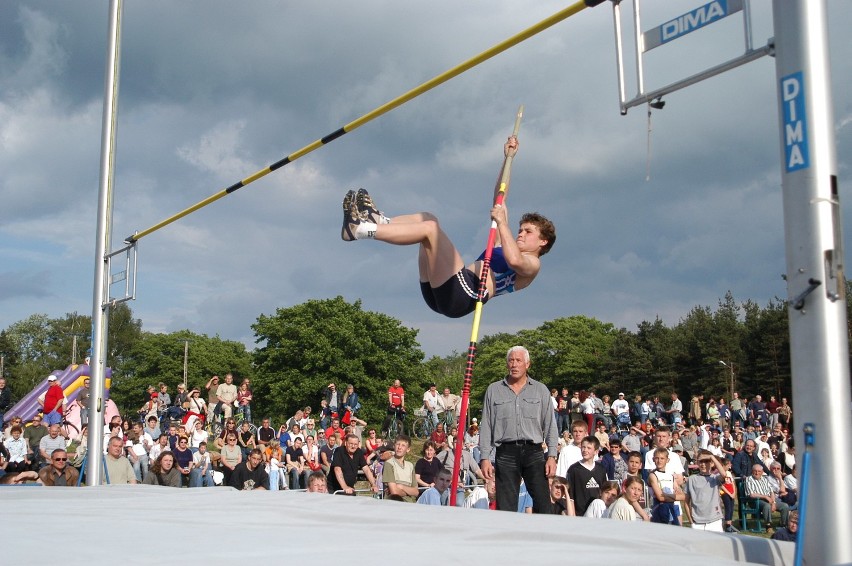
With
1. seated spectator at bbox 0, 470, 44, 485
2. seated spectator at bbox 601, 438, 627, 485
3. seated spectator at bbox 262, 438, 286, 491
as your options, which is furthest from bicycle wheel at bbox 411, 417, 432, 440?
seated spectator at bbox 0, 470, 44, 485

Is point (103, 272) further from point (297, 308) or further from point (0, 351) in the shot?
point (0, 351)

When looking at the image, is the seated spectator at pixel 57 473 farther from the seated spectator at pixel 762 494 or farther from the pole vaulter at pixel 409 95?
the seated spectator at pixel 762 494

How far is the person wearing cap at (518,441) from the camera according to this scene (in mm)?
4508

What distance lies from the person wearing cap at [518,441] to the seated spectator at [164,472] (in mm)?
4997

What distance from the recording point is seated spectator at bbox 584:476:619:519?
5736 mm

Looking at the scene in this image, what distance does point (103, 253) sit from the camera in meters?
6.29

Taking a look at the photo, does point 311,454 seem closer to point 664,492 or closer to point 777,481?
point 664,492

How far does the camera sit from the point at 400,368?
37.7 meters

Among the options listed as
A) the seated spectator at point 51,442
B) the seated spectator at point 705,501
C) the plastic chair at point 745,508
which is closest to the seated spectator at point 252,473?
the seated spectator at point 51,442

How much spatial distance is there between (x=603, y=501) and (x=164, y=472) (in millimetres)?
4836

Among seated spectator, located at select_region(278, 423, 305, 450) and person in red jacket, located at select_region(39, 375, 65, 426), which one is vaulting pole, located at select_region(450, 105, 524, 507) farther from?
person in red jacket, located at select_region(39, 375, 65, 426)

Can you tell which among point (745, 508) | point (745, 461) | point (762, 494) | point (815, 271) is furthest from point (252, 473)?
point (815, 271)

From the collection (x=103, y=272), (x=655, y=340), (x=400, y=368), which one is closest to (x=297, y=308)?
(x=400, y=368)

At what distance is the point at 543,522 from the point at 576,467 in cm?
438
